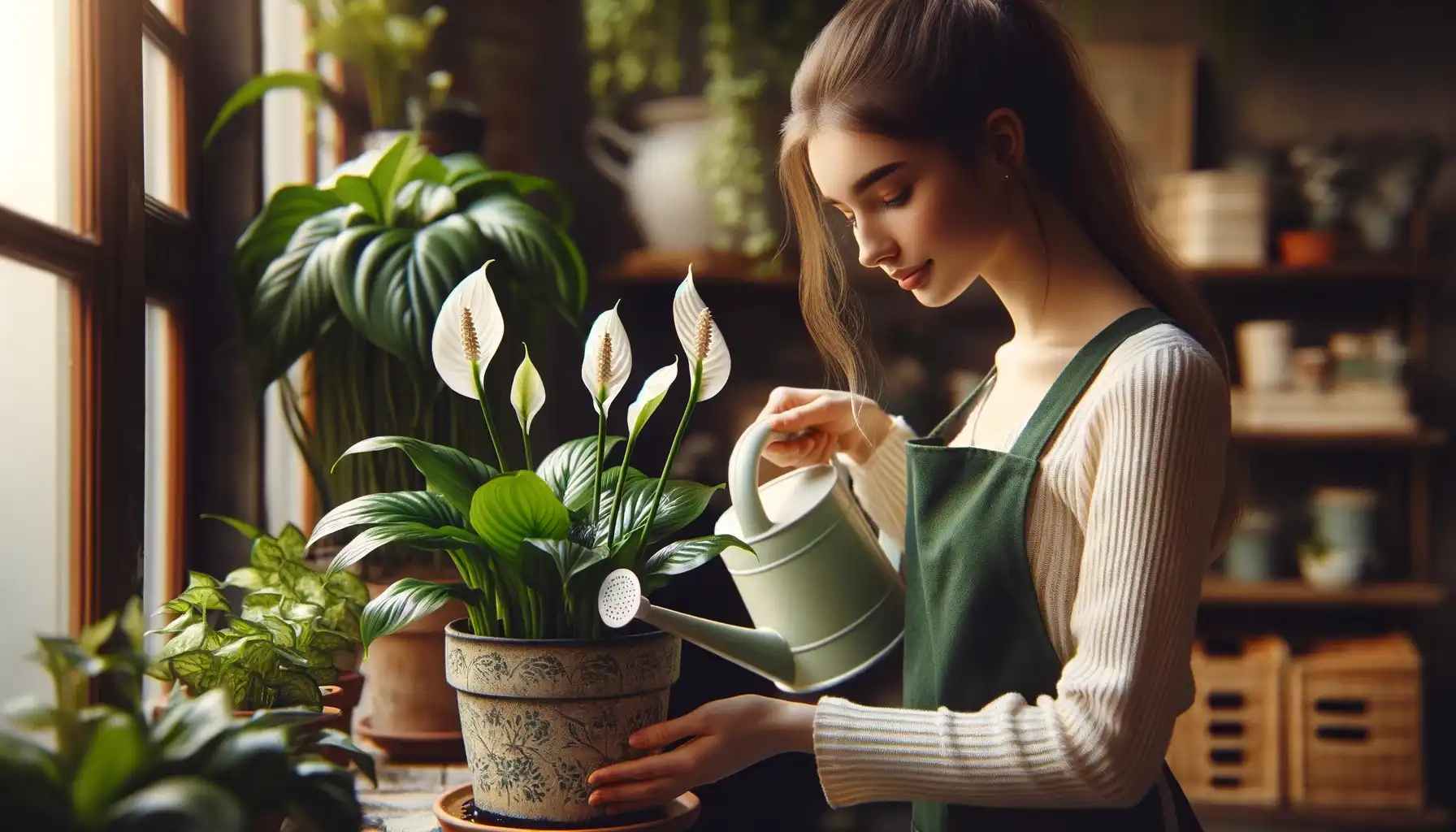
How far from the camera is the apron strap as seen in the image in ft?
3.05

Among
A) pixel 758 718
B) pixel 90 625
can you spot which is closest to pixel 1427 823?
pixel 758 718

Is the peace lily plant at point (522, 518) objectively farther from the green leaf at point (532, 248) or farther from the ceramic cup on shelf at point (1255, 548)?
the ceramic cup on shelf at point (1255, 548)

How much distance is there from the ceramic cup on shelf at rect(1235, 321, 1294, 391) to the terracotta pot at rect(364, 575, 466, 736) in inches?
83.9

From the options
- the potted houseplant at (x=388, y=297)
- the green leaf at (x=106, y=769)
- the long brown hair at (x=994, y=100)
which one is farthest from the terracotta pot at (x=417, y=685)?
the green leaf at (x=106, y=769)

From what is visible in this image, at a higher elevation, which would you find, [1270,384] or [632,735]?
[1270,384]

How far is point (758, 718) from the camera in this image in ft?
2.81

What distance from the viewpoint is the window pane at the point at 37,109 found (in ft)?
2.86

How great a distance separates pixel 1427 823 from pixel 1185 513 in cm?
235

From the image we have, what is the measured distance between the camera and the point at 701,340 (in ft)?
A: 2.72

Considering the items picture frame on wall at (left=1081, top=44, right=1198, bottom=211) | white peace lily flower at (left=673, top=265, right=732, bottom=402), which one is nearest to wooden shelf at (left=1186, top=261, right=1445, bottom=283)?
picture frame on wall at (left=1081, top=44, right=1198, bottom=211)

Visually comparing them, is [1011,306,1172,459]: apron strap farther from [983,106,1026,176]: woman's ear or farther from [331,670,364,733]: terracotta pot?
[331,670,364,733]: terracotta pot

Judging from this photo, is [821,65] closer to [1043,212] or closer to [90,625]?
[1043,212]

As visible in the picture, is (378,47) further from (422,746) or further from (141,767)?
(141,767)

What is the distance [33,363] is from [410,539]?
0.32 m
